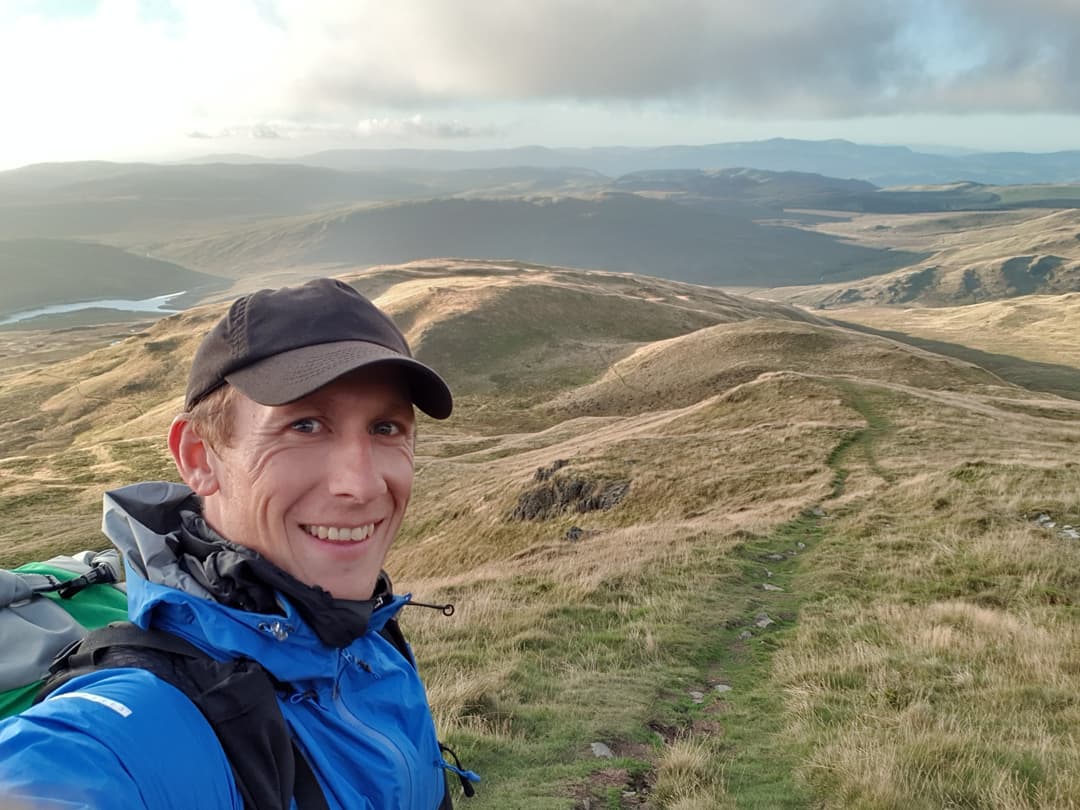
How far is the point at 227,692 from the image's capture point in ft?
8.14

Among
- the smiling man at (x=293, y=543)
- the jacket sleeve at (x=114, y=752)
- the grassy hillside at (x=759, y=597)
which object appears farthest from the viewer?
the grassy hillside at (x=759, y=597)

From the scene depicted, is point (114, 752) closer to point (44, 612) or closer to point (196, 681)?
point (196, 681)

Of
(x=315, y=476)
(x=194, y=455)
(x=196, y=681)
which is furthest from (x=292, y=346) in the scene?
(x=196, y=681)

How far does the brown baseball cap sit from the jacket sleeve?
1.16 meters

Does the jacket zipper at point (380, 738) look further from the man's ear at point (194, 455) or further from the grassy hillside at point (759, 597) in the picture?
the grassy hillside at point (759, 597)

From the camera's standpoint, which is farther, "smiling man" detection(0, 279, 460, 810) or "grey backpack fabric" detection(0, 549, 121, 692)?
"grey backpack fabric" detection(0, 549, 121, 692)

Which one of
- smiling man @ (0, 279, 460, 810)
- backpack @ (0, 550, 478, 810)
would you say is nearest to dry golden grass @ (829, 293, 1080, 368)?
smiling man @ (0, 279, 460, 810)

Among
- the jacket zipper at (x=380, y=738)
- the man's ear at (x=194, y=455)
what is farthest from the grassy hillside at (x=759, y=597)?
the man's ear at (x=194, y=455)

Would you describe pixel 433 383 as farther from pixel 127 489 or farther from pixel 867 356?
pixel 867 356

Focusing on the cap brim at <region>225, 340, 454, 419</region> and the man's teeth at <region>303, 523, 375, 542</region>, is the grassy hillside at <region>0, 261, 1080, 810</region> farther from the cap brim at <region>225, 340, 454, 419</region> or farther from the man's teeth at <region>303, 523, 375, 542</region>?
the cap brim at <region>225, 340, 454, 419</region>

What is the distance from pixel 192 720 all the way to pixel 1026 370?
341ft

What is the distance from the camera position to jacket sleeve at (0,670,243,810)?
1.86 meters

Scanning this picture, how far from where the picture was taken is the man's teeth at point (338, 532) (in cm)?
315

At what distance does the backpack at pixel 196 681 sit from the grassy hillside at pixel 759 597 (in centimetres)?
444
